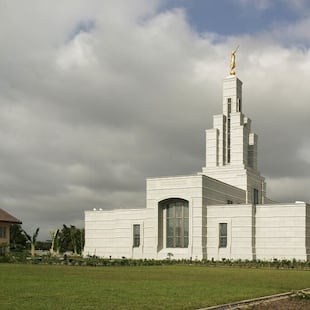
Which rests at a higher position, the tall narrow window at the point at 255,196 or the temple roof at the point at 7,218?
the tall narrow window at the point at 255,196

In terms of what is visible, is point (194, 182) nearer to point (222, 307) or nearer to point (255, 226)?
point (255, 226)

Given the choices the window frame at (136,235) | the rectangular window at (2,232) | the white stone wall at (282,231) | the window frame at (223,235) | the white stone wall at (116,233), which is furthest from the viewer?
the rectangular window at (2,232)

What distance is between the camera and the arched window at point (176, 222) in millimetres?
64375

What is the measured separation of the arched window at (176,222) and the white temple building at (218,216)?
36 millimetres

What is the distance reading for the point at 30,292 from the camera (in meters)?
19.2

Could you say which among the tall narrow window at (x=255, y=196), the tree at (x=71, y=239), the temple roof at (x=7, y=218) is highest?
the tall narrow window at (x=255, y=196)

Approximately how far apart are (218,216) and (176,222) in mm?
5368

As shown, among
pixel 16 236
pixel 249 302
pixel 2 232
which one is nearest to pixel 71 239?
pixel 16 236

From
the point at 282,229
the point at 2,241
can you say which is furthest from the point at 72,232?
the point at 282,229

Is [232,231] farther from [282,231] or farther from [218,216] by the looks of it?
[282,231]

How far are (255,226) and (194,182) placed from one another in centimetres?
875

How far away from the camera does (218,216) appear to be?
6341cm

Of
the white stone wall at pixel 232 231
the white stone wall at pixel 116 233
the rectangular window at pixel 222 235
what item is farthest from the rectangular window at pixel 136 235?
the rectangular window at pixel 222 235

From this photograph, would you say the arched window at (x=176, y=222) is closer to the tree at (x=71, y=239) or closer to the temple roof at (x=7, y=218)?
the temple roof at (x=7, y=218)
